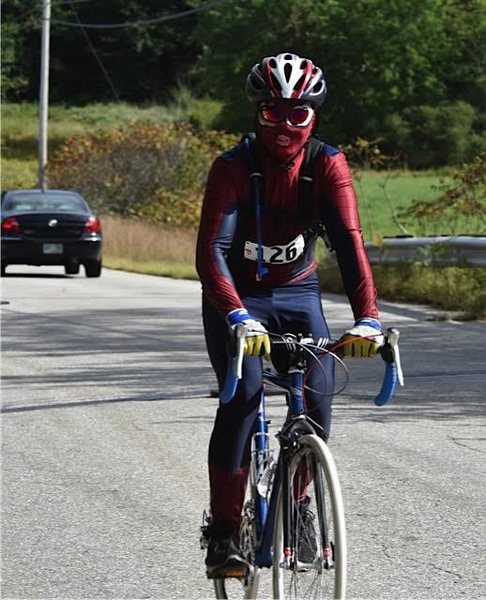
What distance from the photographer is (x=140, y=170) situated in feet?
141

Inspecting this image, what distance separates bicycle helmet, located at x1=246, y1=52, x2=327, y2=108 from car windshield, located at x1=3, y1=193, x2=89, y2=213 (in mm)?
22419

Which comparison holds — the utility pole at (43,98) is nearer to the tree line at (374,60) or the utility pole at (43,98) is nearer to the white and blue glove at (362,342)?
the tree line at (374,60)

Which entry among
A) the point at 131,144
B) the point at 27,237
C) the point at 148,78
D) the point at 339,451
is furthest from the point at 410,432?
the point at 148,78

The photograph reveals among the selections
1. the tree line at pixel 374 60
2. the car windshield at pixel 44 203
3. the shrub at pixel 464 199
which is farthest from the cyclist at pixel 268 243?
the tree line at pixel 374 60

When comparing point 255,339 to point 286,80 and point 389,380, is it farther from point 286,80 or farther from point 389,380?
point 286,80

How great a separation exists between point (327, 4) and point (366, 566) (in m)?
76.6

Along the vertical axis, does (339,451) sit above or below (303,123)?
below

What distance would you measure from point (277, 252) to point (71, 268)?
22646 millimetres

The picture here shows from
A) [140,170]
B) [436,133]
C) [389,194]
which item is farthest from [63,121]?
[140,170]

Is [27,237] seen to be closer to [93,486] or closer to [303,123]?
[93,486]

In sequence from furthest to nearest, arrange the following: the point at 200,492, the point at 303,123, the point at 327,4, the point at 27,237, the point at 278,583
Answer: the point at 327,4 → the point at 27,237 → the point at 200,492 → the point at 303,123 → the point at 278,583

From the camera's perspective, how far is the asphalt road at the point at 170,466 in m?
6.47

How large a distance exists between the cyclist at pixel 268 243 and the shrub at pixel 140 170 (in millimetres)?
35748

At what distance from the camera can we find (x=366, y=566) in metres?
6.50
